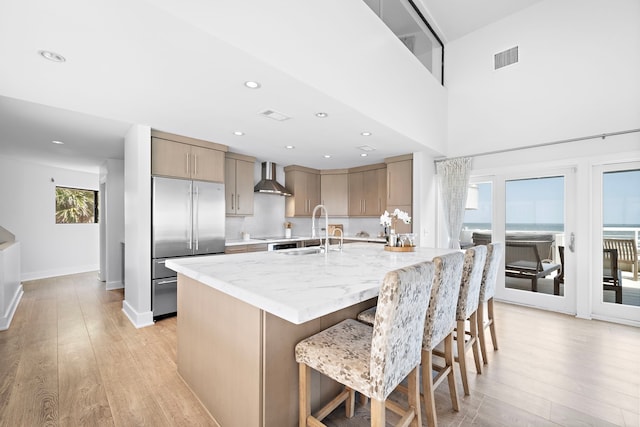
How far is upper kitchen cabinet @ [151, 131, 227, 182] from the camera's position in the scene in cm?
343

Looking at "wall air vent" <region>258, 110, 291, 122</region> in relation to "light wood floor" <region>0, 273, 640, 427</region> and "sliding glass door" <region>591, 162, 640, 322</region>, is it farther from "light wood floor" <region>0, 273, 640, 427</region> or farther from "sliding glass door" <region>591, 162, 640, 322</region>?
"sliding glass door" <region>591, 162, 640, 322</region>

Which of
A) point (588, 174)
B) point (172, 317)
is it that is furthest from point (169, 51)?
point (588, 174)

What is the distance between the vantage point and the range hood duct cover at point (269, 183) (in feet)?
17.0

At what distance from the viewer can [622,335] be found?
9.71ft

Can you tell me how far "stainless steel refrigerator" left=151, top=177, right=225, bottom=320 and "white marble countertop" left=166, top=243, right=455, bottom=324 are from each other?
62.7 inches

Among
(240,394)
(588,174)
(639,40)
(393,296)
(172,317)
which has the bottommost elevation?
(172,317)

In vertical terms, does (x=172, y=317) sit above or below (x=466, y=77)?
below

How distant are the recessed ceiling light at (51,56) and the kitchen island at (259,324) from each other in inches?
62.3

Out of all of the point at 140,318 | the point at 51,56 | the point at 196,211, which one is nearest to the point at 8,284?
the point at 140,318

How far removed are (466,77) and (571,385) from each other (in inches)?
166

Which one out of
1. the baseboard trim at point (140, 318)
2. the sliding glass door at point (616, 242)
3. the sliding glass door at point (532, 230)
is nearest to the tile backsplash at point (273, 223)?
the baseboard trim at point (140, 318)

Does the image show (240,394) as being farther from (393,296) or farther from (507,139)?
(507,139)

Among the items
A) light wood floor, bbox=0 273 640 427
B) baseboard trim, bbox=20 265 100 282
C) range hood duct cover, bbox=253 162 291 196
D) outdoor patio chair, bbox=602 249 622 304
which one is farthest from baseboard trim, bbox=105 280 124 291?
outdoor patio chair, bbox=602 249 622 304

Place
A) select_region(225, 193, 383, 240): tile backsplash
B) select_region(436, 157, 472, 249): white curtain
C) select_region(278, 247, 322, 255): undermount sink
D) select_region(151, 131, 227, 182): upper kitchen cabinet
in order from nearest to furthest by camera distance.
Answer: select_region(278, 247, 322, 255): undermount sink → select_region(151, 131, 227, 182): upper kitchen cabinet → select_region(436, 157, 472, 249): white curtain → select_region(225, 193, 383, 240): tile backsplash
